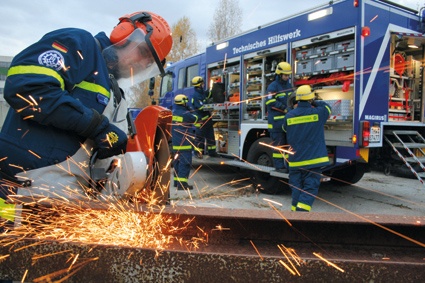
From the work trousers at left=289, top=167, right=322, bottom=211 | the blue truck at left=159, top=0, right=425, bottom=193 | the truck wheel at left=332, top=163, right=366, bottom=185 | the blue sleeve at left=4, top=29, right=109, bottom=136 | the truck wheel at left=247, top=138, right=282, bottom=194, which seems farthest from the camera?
the truck wheel at left=332, top=163, right=366, bottom=185

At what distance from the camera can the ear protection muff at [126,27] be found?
2.17m

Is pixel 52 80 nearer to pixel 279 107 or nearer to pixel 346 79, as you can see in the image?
pixel 346 79

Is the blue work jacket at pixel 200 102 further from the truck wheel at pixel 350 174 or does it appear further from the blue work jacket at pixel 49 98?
the blue work jacket at pixel 49 98

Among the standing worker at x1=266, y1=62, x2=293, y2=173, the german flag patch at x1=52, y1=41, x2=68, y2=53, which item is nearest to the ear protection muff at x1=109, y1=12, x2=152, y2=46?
the german flag patch at x1=52, y1=41, x2=68, y2=53

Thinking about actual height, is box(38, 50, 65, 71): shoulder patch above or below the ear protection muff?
below

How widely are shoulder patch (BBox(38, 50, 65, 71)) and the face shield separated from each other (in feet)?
1.47

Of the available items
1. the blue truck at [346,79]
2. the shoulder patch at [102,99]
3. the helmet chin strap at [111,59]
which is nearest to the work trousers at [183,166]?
the blue truck at [346,79]

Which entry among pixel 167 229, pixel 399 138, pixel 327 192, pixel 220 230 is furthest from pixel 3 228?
pixel 327 192

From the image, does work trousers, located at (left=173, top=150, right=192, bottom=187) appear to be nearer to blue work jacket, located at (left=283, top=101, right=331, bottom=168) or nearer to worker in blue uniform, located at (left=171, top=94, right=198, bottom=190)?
worker in blue uniform, located at (left=171, top=94, right=198, bottom=190)

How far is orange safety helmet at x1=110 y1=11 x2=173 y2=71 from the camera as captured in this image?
2.17 m

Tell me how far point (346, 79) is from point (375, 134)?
0.98 m

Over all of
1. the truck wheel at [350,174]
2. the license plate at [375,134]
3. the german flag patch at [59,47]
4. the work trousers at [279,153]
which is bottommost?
the truck wheel at [350,174]

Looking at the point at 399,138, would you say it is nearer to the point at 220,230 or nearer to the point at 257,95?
the point at 257,95

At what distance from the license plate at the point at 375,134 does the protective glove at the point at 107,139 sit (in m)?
4.29
